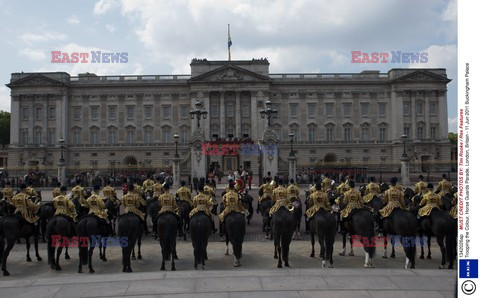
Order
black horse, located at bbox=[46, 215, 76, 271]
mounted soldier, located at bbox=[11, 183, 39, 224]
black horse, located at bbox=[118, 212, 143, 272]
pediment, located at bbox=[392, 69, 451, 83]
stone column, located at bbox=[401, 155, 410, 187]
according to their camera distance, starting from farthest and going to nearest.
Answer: pediment, located at bbox=[392, 69, 451, 83] < stone column, located at bbox=[401, 155, 410, 187] < mounted soldier, located at bbox=[11, 183, 39, 224] < black horse, located at bbox=[46, 215, 76, 271] < black horse, located at bbox=[118, 212, 143, 272]

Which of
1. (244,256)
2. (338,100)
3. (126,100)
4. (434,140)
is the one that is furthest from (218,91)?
(244,256)

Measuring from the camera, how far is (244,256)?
1204 centimetres

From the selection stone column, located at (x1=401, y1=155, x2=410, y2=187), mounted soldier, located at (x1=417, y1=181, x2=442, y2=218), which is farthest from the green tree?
mounted soldier, located at (x1=417, y1=181, x2=442, y2=218)

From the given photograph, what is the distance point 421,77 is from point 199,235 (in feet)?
226

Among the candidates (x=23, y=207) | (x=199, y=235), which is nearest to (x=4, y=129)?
(x=23, y=207)

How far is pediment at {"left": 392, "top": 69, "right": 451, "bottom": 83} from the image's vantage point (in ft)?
223

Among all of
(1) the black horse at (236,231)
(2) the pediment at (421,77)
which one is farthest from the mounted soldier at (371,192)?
(2) the pediment at (421,77)

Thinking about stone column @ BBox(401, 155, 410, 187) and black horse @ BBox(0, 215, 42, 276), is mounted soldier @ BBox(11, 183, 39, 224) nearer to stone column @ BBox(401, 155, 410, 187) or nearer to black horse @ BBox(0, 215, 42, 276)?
black horse @ BBox(0, 215, 42, 276)

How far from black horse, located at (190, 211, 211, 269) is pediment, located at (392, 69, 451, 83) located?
2597 inches

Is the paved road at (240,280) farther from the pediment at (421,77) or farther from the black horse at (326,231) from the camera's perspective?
the pediment at (421,77)

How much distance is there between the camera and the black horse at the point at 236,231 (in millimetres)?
10898

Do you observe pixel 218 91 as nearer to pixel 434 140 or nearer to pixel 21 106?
pixel 21 106

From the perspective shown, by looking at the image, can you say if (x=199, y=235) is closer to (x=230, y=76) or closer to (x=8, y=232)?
(x=8, y=232)

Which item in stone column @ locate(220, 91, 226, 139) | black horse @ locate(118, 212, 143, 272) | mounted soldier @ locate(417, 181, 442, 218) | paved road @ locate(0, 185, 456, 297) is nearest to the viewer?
paved road @ locate(0, 185, 456, 297)
